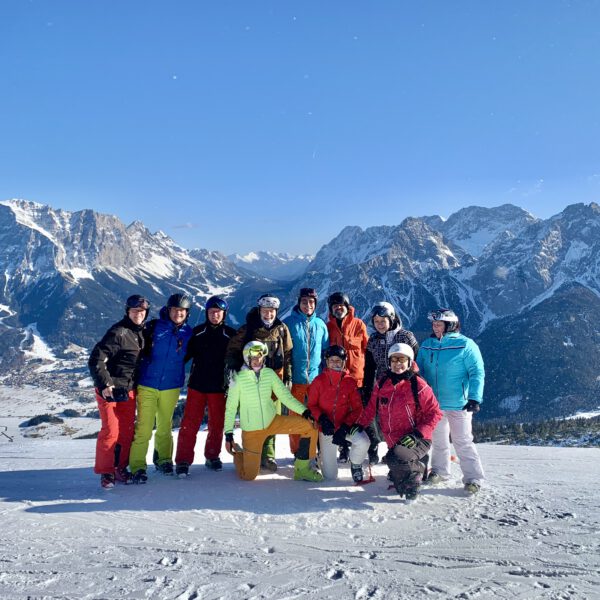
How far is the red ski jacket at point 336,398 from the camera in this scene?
28.6 feet

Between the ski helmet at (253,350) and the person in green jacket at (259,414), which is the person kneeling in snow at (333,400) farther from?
the ski helmet at (253,350)

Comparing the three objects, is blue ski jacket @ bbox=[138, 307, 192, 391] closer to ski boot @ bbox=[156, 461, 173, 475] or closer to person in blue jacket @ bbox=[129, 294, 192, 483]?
person in blue jacket @ bbox=[129, 294, 192, 483]

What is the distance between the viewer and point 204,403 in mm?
9406

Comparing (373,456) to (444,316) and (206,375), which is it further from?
(206,375)

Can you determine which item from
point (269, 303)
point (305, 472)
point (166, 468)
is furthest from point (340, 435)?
point (166, 468)

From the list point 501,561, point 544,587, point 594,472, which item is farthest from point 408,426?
point 594,472

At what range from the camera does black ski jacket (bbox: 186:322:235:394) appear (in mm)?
9242

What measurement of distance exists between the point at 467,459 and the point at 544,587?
337 centimetres

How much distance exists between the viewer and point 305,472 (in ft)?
28.2

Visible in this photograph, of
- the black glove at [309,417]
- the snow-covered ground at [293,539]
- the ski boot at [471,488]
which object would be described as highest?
the black glove at [309,417]

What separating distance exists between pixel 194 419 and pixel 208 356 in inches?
51.1

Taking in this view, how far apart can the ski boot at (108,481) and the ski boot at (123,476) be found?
0.25m

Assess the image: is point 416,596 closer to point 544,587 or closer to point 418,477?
point 544,587

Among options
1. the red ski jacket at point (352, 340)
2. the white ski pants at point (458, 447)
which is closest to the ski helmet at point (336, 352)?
the red ski jacket at point (352, 340)
